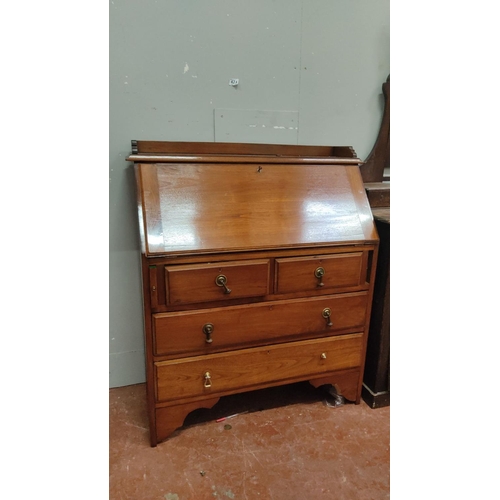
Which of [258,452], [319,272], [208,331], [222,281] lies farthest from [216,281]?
[258,452]

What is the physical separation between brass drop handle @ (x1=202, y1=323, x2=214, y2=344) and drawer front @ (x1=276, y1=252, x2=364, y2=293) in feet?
1.00

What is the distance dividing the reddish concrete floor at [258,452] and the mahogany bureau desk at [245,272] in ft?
0.46

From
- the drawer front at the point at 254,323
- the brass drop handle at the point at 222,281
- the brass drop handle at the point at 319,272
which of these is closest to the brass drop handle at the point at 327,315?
the drawer front at the point at 254,323

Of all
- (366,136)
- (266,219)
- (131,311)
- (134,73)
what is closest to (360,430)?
(266,219)

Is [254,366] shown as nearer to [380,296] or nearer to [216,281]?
[216,281]

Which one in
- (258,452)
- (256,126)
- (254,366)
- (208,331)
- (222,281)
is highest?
(256,126)

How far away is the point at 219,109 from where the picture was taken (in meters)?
1.81

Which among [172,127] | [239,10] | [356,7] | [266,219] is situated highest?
[356,7]

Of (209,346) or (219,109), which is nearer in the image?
(209,346)

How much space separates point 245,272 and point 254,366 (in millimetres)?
432

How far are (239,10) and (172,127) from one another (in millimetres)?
613

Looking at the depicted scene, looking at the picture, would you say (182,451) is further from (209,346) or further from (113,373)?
(113,373)

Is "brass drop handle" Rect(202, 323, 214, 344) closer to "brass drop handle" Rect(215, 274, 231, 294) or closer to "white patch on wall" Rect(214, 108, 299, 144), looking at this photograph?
"brass drop handle" Rect(215, 274, 231, 294)

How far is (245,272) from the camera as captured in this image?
146 cm
